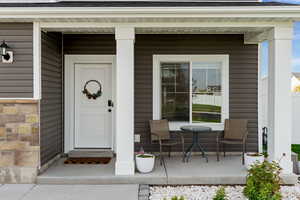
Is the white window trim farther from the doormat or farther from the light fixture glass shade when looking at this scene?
the light fixture glass shade

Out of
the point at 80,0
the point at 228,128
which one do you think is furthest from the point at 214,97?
the point at 80,0

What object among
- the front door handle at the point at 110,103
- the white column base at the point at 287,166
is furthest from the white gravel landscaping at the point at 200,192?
the front door handle at the point at 110,103

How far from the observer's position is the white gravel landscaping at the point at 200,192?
4.15 meters

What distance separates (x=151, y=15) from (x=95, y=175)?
8.53 feet

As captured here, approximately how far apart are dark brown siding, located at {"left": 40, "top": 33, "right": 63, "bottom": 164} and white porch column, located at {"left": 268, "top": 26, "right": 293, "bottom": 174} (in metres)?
3.70

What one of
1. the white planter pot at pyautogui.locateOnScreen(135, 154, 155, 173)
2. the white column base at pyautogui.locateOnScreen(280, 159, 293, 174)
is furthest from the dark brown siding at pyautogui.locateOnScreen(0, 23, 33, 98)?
the white column base at pyautogui.locateOnScreen(280, 159, 293, 174)

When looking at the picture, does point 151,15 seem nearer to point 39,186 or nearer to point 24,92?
point 24,92

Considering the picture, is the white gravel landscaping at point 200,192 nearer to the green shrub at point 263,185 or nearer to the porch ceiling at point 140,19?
the green shrub at point 263,185

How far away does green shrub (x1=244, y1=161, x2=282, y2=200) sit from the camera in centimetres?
350

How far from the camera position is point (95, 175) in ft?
15.5

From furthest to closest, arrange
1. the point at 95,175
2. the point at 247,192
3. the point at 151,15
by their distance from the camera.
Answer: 1. the point at 95,175
2. the point at 151,15
3. the point at 247,192

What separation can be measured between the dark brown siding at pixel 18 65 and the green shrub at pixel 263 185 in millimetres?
3447

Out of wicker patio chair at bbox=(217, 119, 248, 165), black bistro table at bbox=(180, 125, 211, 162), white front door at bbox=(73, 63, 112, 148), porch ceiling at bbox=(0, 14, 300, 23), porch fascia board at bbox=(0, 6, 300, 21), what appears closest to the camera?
porch fascia board at bbox=(0, 6, 300, 21)

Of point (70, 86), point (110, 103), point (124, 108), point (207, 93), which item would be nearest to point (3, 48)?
Result: point (70, 86)
